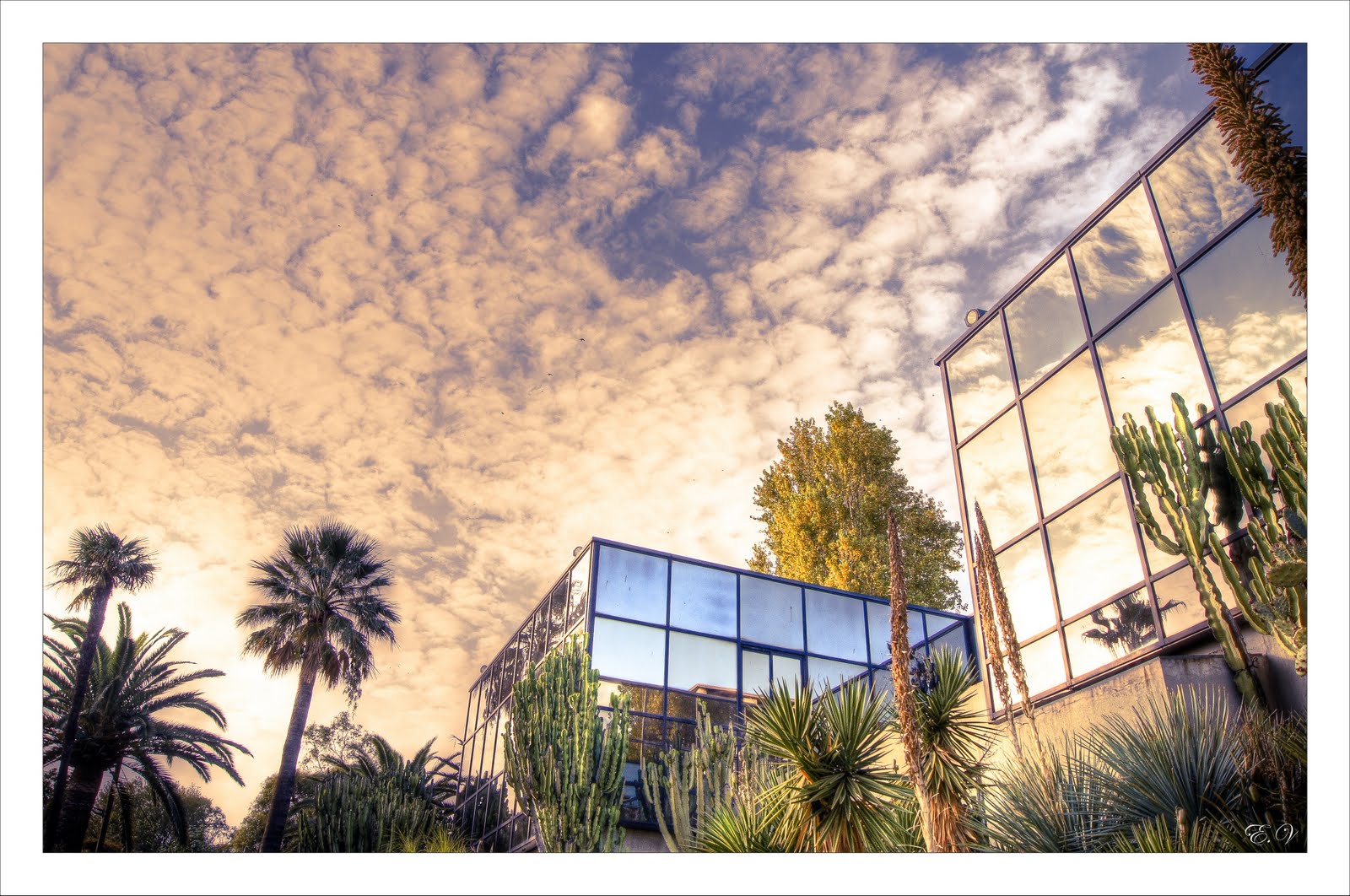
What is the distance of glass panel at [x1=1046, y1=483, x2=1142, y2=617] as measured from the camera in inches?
398

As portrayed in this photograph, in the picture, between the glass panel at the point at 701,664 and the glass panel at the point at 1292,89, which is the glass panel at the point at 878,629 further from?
the glass panel at the point at 1292,89

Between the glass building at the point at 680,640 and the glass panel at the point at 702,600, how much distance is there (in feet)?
0.07

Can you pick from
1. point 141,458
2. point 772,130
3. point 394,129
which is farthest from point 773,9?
point 141,458

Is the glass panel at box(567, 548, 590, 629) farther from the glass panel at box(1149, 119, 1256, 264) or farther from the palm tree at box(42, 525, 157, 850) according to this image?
the glass panel at box(1149, 119, 1256, 264)

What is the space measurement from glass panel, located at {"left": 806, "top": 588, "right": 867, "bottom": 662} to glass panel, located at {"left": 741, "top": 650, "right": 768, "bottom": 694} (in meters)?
1.26

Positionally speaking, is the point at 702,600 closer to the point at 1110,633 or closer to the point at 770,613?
the point at 770,613

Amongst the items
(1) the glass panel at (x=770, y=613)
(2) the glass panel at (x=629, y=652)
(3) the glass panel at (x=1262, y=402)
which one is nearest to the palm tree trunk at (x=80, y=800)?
(2) the glass panel at (x=629, y=652)

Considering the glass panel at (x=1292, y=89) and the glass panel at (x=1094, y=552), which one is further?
the glass panel at (x=1094, y=552)

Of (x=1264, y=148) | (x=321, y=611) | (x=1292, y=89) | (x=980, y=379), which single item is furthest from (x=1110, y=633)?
(x=321, y=611)

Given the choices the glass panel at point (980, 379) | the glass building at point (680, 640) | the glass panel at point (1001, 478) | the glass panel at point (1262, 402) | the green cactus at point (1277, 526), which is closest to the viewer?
the green cactus at point (1277, 526)

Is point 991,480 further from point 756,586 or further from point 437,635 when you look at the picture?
point 437,635

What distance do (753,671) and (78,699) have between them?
12791 millimetres

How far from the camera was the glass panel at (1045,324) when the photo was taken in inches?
457

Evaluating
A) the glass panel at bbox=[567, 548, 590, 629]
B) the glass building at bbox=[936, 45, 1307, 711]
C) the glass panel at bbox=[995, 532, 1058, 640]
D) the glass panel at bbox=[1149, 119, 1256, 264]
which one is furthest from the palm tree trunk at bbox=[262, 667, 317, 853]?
the glass panel at bbox=[1149, 119, 1256, 264]
